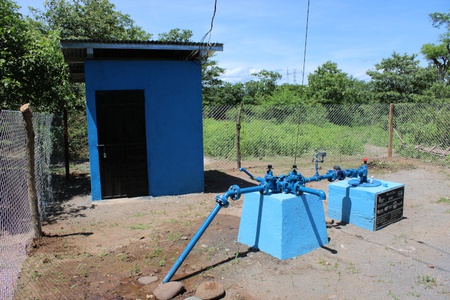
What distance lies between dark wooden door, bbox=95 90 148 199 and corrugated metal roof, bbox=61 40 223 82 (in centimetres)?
77

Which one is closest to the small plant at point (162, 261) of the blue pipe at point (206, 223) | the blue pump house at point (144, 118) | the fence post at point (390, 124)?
the blue pipe at point (206, 223)

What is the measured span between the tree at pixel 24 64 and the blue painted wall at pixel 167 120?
103 centimetres

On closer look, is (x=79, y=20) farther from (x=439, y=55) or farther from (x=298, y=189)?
(x=439, y=55)

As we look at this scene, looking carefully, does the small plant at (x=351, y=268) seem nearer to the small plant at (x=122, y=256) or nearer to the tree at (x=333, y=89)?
the small plant at (x=122, y=256)

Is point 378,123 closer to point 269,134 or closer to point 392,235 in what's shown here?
point 269,134

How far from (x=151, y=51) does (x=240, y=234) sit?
4.30 meters

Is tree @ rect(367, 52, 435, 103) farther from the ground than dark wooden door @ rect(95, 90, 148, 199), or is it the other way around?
tree @ rect(367, 52, 435, 103)

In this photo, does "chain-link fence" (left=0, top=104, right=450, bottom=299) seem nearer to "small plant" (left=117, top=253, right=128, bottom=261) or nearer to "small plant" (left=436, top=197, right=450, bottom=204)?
"small plant" (left=436, top=197, right=450, bottom=204)

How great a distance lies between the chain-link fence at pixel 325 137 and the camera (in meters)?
12.0

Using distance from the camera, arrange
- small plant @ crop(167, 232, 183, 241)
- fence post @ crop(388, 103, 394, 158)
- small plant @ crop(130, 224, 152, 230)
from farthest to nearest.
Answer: fence post @ crop(388, 103, 394, 158), small plant @ crop(130, 224, 152, 230), small plant @ crop(167, 232, 183, 241)

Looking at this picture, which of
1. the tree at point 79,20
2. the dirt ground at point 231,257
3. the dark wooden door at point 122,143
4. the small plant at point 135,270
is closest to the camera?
the dirt ground at point 231,257

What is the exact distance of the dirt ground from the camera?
3715 mm

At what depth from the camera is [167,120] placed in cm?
755

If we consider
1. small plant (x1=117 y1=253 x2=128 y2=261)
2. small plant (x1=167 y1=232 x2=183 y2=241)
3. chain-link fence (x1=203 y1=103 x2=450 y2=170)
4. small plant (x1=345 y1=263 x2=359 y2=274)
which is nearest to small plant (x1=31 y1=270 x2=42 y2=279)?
small plant (x1=117 y1=253 x2=128 y2=261)
